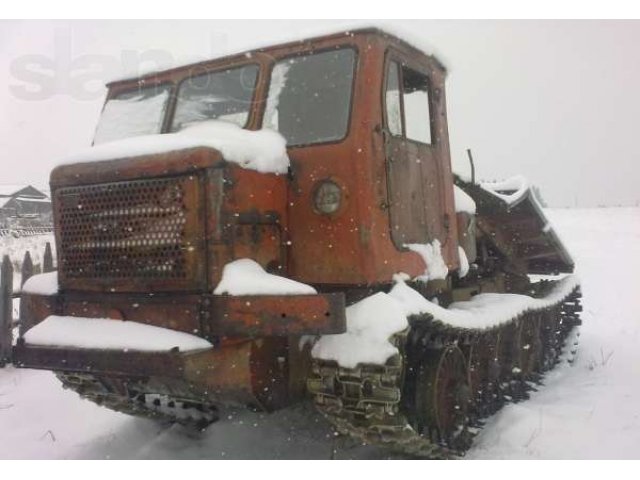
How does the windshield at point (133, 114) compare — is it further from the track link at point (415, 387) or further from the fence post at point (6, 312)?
the fence post at point (6, 312)

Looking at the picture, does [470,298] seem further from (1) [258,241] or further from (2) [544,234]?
(1) [258,241]

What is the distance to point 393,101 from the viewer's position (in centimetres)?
437

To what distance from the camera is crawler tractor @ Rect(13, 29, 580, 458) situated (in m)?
3.56

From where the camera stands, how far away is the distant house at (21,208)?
653 cm

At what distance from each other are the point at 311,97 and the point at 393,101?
559mm

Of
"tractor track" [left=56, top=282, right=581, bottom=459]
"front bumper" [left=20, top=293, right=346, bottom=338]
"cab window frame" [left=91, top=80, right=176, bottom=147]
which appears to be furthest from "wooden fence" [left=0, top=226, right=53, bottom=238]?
"front bumper" [left=20, top=293, right=346, bottom=338]

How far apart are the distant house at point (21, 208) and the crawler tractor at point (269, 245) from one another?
6.27 feet

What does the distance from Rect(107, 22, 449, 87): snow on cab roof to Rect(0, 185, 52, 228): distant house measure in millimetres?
1981

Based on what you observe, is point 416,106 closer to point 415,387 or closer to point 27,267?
point 415,387

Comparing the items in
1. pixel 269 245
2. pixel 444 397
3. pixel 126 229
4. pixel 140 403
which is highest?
pixel 126 229

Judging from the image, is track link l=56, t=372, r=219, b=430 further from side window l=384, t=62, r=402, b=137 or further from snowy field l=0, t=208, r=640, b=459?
side window l=384, t=62, r=402, b=137

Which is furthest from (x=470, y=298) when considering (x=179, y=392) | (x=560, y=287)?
(x=179, y=392)

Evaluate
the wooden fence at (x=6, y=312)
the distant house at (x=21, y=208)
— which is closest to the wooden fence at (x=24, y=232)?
the distant house at (x=21, y=208)

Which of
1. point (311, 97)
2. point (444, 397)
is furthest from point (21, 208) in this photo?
point (444, 397)
